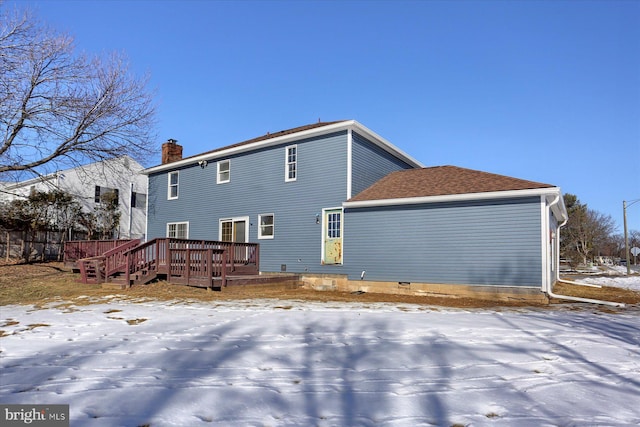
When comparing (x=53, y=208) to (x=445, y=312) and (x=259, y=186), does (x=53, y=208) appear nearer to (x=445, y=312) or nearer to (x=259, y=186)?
(x=259, y=186)

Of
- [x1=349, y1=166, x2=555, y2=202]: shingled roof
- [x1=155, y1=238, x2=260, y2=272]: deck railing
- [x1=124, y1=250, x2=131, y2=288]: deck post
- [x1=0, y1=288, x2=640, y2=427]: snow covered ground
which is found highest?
[x1=349, y1=166, x2=555, y2=202]: shingled roof

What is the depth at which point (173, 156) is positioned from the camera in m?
22.9

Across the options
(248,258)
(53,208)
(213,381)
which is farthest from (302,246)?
(53,208)

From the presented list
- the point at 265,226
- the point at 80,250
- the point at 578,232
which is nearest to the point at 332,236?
the point at 265,226

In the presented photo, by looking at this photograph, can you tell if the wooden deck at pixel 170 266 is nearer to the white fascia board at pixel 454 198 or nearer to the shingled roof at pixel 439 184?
Answer: the white fascia board at pixel 454 198

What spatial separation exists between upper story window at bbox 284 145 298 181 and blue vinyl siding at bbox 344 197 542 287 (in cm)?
312

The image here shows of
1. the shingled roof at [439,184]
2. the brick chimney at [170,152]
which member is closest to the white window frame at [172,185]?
the brick chimney at [170,152]

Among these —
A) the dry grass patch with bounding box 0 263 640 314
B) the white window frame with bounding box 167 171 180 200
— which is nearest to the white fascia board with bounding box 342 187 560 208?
the dry grass patch with bounding box 0 263 640 314

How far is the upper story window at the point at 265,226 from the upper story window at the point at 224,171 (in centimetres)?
282

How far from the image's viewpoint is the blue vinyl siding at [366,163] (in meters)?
15.6

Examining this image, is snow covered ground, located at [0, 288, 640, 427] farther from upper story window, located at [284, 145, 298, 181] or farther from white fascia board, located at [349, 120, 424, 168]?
upper story window, located at [284, 145, 298, 181]

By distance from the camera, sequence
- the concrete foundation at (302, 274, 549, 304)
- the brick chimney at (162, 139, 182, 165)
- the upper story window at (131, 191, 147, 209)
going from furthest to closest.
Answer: the upper story window at (131, 191, 147, 209) → the brick chimney at (162, 139, 182, 165) → the concrete foundation at (302, 274, 549, 304)

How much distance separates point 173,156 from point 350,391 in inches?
834

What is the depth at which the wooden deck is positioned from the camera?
13.0 meters
